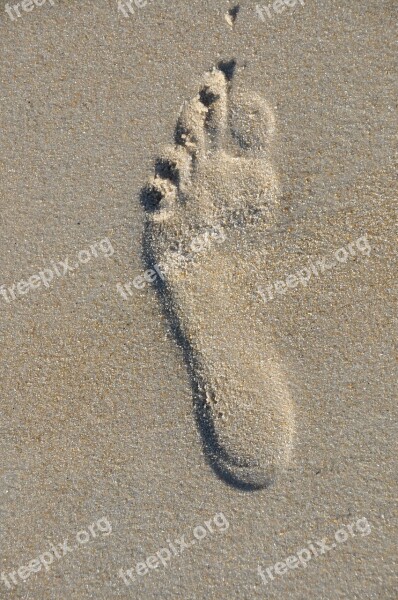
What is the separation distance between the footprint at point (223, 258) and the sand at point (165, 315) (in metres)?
0.05

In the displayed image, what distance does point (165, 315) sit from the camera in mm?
2584

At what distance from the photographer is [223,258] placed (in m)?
2.54

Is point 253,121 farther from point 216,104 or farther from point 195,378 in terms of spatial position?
point 195,378

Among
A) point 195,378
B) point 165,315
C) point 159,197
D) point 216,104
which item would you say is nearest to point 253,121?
point 216,104

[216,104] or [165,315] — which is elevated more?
[216,104]

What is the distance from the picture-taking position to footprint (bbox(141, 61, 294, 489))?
8.21 ft

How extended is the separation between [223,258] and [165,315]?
0.44m

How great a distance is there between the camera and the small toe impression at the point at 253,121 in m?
2.50

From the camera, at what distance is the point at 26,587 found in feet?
8.76

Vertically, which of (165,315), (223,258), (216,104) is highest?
(216,104)

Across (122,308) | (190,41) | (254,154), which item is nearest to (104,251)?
(122,308)

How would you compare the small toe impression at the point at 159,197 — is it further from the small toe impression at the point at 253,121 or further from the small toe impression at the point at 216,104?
the small toe impression at the point at 253,121

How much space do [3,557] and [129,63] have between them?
9.21 feet

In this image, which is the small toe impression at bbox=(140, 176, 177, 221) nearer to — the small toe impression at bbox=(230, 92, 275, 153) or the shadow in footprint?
the shadow in footprint
